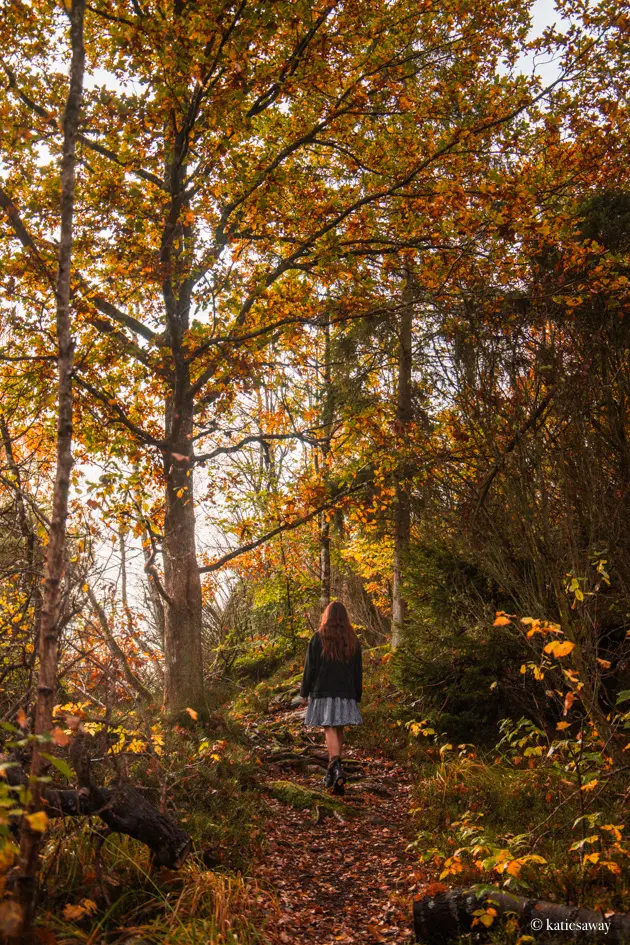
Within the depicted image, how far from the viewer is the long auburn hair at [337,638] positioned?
25.7ft

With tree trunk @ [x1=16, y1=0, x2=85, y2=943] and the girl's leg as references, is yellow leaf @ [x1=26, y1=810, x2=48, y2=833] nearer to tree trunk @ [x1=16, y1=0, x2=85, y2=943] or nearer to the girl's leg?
tree trunk @ [x1=16, y1=0, x2=85, y2=943]

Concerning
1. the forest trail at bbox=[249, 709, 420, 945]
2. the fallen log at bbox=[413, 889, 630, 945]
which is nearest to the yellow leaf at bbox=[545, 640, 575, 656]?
the fallen log at bbox=[413, 889, 630, 945]

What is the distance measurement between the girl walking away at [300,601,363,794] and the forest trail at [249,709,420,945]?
626 mm

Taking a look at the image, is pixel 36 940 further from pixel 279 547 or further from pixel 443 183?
pixel 279 547

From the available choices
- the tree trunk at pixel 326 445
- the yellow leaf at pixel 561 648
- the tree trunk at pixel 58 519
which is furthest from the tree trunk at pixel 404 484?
the tree trunk at pixel 58 519

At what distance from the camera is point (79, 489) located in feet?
22.0

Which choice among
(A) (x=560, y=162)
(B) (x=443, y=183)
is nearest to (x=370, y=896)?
(B) (x=443, y=183)

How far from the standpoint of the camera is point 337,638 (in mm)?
7832

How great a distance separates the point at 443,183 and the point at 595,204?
223cm

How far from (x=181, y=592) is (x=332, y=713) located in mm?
2697

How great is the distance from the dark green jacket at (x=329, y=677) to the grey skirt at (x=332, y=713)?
0.07 metres

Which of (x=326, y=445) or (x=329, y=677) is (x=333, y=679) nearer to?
(x=329, y=677)

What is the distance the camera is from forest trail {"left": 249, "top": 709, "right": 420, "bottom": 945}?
4469mm

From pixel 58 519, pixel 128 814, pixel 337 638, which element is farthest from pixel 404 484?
pixel 58 519
